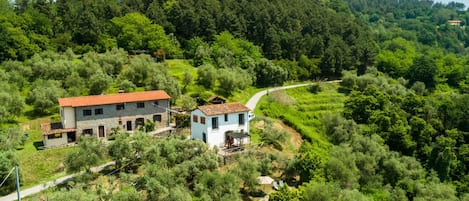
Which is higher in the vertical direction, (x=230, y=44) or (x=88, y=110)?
(x=230, y=44)

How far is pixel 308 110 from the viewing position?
64438mm

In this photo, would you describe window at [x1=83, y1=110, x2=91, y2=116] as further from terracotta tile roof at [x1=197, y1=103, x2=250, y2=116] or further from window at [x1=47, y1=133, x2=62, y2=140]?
terracotta tile roof at [x1=197, y1=103, x2=250, y2=116]

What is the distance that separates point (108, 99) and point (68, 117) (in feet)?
13.9

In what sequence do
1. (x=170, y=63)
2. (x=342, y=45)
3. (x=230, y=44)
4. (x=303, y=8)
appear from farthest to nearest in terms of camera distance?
(x=303, y=8), (x=342, y=45), (x=230, y=44), (x=170, y=63)

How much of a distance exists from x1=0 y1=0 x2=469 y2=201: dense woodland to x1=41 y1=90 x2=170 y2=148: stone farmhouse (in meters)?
3.88

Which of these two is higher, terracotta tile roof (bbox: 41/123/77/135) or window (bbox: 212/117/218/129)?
window (bbox: 212/117/218/129)

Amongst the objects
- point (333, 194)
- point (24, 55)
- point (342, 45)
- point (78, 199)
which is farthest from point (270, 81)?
point (78, 199)

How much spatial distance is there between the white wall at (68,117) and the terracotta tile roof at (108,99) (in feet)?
1.60

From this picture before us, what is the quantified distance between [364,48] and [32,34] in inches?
2249

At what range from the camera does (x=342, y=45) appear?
3423 inches

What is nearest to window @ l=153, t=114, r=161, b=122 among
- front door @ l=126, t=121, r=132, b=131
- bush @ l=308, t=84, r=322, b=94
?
front door @ l=126, t=121, r=132, b=131

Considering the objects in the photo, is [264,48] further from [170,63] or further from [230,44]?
[170,63]

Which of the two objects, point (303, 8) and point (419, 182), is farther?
point (303, 8)

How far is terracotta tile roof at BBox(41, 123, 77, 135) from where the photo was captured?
42062mm
